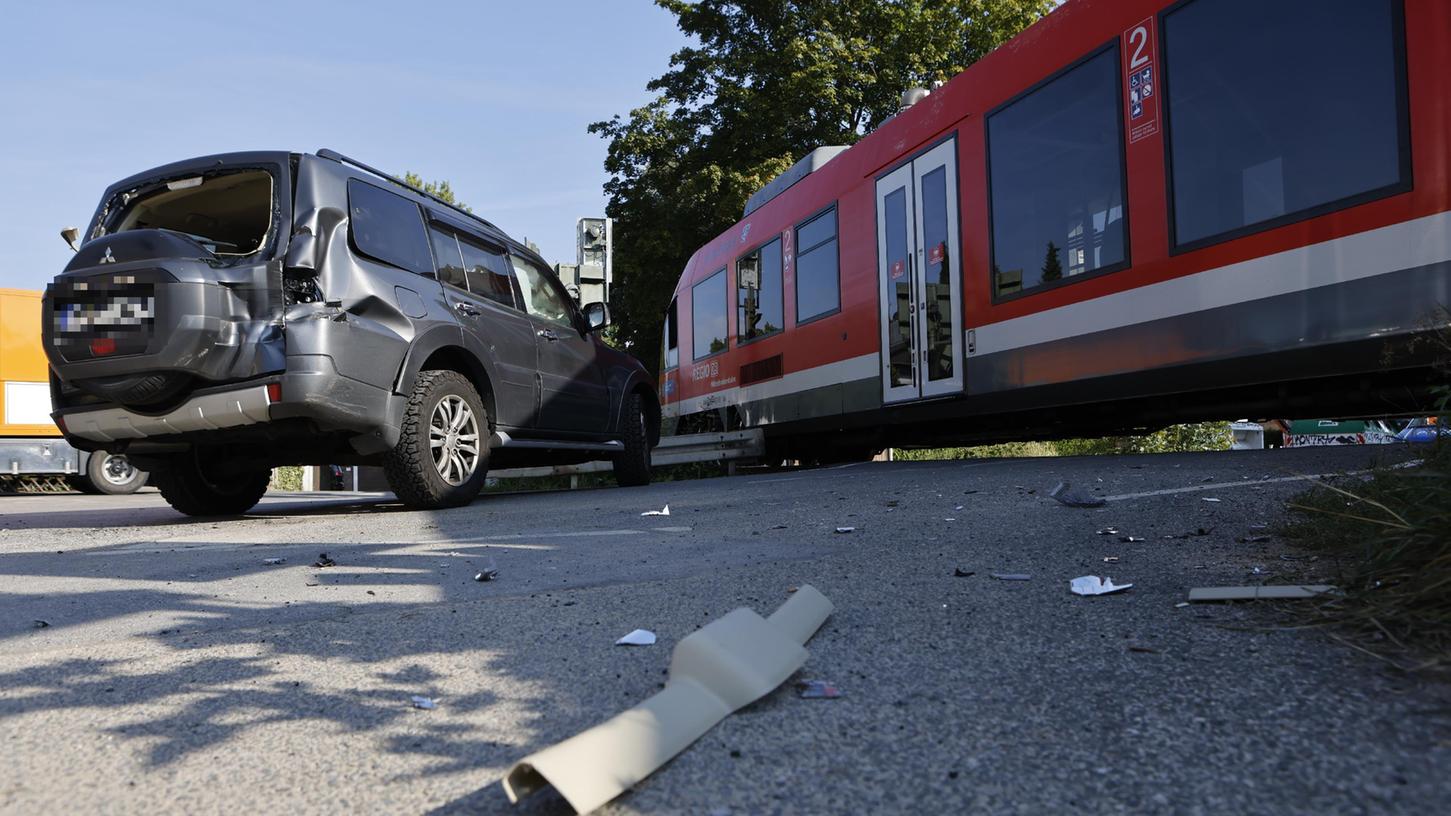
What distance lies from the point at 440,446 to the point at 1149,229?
475 centimetres

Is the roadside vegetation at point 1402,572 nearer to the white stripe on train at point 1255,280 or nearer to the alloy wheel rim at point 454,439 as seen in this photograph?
the white stripe on train at point 1255,280

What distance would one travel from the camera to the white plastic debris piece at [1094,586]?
8.78ft

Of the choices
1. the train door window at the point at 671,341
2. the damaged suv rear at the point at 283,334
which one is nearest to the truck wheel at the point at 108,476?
the train door window at the point at 671,341

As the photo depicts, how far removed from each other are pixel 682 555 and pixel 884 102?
1978 centimetres

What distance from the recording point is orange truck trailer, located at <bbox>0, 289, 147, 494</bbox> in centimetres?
1297

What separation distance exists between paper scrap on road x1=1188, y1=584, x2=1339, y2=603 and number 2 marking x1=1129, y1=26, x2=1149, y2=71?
456cm

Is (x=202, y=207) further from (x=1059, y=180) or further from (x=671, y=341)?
(x=671, y=341)

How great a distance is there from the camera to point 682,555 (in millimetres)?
3721

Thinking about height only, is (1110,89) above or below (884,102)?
below

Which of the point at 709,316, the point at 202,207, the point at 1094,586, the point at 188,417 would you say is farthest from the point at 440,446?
the point at 709,316

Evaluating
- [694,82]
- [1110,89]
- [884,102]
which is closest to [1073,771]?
[1110,89]

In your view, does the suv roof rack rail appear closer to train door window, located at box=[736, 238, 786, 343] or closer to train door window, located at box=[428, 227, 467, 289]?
train door window, located at box=[428, 227, 467, 289]

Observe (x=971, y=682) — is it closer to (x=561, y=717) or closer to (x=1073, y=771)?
(x=1073, y=771)

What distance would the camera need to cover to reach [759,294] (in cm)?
1132
